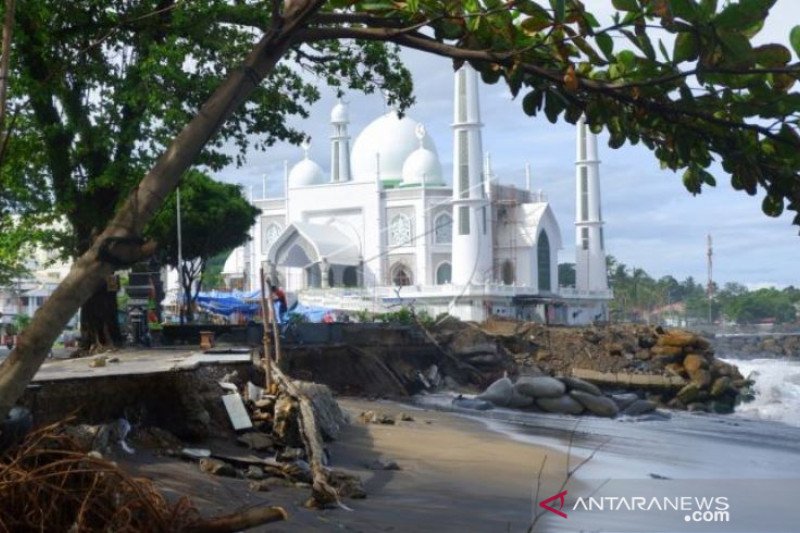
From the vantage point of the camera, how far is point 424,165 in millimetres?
65688

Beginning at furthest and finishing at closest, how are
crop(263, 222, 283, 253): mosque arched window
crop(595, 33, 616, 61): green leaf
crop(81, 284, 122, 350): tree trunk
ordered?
crop(263, 222, 283, 253): mosque arched window → crop(81, 284, 122, 350): tree trunk → crop(595, 33, 616, 61): green leaf

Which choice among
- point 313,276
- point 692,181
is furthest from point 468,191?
point 692,181

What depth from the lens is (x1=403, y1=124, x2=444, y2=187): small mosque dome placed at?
213 feet

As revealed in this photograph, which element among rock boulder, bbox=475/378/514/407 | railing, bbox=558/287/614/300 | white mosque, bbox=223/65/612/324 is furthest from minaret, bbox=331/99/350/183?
rock boulder, bbox=475/378/514/407

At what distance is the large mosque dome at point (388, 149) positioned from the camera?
224 ft

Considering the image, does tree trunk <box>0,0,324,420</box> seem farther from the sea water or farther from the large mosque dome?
the large mosque dome

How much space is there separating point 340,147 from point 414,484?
212 ft

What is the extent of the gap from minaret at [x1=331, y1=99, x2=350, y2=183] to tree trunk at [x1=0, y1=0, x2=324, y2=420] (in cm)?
6781

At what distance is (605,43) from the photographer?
4.05 m

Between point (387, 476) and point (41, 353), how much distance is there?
17.8ft

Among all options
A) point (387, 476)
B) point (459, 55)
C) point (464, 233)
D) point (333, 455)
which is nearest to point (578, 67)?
point (459, 55)

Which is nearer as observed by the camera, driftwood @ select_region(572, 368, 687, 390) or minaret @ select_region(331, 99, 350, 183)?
driftwood @ select_region(572, 368, 687, 390)

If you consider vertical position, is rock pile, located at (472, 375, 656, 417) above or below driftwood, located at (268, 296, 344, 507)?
below

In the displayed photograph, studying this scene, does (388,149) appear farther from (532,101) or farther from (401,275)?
(532,101)
